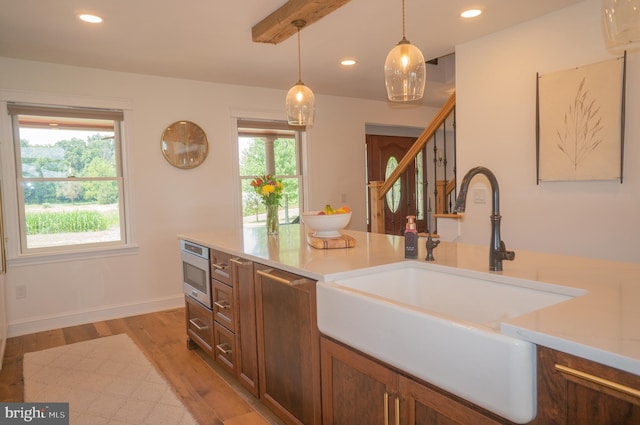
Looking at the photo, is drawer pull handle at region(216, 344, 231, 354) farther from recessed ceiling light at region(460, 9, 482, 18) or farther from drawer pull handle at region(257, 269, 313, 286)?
recessed ceiling light at region(460, 9, 482, 18)

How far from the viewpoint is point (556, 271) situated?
1.58m

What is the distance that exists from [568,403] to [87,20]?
11.3ft

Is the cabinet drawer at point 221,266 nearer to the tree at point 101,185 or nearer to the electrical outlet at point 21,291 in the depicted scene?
the tree at point 101,185

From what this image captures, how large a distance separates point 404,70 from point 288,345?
4.93 feet

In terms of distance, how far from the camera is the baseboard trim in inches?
152

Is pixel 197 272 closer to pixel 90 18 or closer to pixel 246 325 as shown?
pixel 246 325

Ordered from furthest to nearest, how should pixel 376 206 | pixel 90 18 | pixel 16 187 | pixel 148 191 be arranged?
pixel 376 206 → pixel 148 191 → pixel 16 187 → pixel 90 18

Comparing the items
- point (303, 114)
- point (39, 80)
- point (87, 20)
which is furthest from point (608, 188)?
point (39, 80)

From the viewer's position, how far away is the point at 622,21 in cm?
130

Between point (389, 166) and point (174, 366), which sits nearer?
point (174, 366)

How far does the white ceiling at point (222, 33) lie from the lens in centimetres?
285

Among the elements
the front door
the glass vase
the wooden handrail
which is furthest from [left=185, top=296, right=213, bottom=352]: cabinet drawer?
the front door

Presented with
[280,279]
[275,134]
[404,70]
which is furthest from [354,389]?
[275,134]

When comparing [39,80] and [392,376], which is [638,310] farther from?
[39,80]
